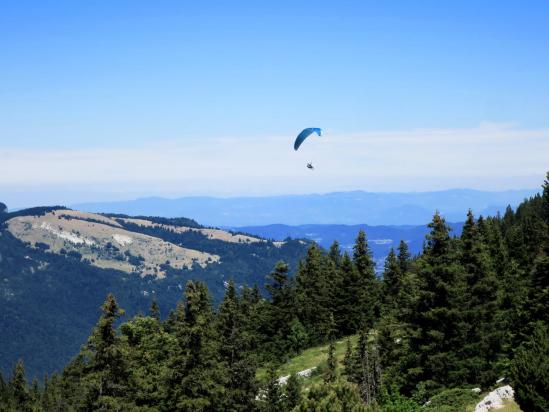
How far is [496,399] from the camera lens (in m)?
31.0

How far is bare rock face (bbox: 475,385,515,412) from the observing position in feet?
101

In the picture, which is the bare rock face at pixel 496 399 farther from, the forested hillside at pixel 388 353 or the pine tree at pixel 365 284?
the pine tree at pixel 365 284

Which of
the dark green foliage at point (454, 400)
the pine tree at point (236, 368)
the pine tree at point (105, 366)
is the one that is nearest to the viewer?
the dark green foliage at point (454, 400)

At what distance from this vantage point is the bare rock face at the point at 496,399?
30734mm

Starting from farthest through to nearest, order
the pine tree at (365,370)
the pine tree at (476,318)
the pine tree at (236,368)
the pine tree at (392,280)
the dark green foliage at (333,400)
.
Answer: the pine tree at (392,280), the pine tree at (365,370), the pine tree at (236,368), the pine tree at (476,318), the dark green foliage at (333,400)

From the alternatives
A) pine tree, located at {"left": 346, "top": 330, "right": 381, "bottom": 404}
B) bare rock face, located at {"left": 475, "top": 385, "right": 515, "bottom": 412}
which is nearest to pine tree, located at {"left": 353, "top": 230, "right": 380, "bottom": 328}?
pine tree, located at {"left": 346, "top": 330, "right": 381, "bottom": 404}

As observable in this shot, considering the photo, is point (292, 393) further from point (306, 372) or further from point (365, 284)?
point (365, 284)

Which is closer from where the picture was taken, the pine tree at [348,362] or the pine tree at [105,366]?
the pine tree at [105,366]

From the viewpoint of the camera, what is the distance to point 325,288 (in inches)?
3391

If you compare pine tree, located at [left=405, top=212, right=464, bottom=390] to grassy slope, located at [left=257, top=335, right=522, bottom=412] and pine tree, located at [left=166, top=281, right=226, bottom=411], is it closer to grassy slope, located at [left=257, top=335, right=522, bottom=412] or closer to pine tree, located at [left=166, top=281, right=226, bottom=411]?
pine tree, located at [left=166, top=281, right=226, bottom=411]

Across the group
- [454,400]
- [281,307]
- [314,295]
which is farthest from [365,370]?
[314,295]

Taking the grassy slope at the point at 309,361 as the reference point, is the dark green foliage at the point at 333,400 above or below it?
above

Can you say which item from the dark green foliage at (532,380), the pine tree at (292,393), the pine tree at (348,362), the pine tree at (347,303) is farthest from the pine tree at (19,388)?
the dark green foliage at (532,380)

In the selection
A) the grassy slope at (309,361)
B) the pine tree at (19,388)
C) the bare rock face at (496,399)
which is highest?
the bare rock face at (496,399)
